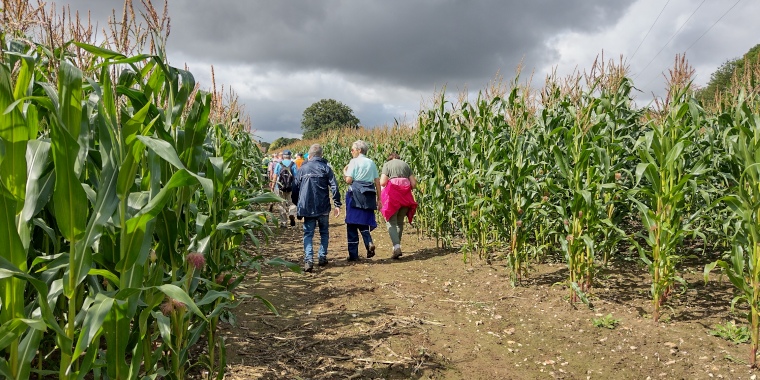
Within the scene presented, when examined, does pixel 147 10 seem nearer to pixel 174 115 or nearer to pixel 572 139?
pixel 174 115

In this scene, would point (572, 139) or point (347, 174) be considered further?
point (347, 174)

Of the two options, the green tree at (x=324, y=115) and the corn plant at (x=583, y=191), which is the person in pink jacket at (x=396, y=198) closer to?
the corn plant at (x=583, y=191)

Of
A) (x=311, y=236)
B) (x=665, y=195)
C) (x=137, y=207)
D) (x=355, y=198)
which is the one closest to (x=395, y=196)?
(x=355, y=198)

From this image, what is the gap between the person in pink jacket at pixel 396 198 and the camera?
722 centimetres

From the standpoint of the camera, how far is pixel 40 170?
1.67 metres

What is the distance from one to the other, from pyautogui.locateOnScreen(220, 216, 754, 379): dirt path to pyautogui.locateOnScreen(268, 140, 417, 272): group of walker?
3.27 feet

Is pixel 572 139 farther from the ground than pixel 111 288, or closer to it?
farther from the ground

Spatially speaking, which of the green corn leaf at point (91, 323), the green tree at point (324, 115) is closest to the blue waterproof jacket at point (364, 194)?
the green corn leaf at point (91, 323)

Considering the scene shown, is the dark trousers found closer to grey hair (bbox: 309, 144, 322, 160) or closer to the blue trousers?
the blue trousers

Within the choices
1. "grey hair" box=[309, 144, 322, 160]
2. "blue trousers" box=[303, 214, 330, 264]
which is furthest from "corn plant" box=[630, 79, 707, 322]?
"grey hair" box=[309, 144, 322, 160]

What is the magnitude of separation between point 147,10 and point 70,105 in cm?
84

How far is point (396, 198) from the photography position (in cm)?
725

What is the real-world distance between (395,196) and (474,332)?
3.37 m

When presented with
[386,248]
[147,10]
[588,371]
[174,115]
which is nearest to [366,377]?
[588,371]
